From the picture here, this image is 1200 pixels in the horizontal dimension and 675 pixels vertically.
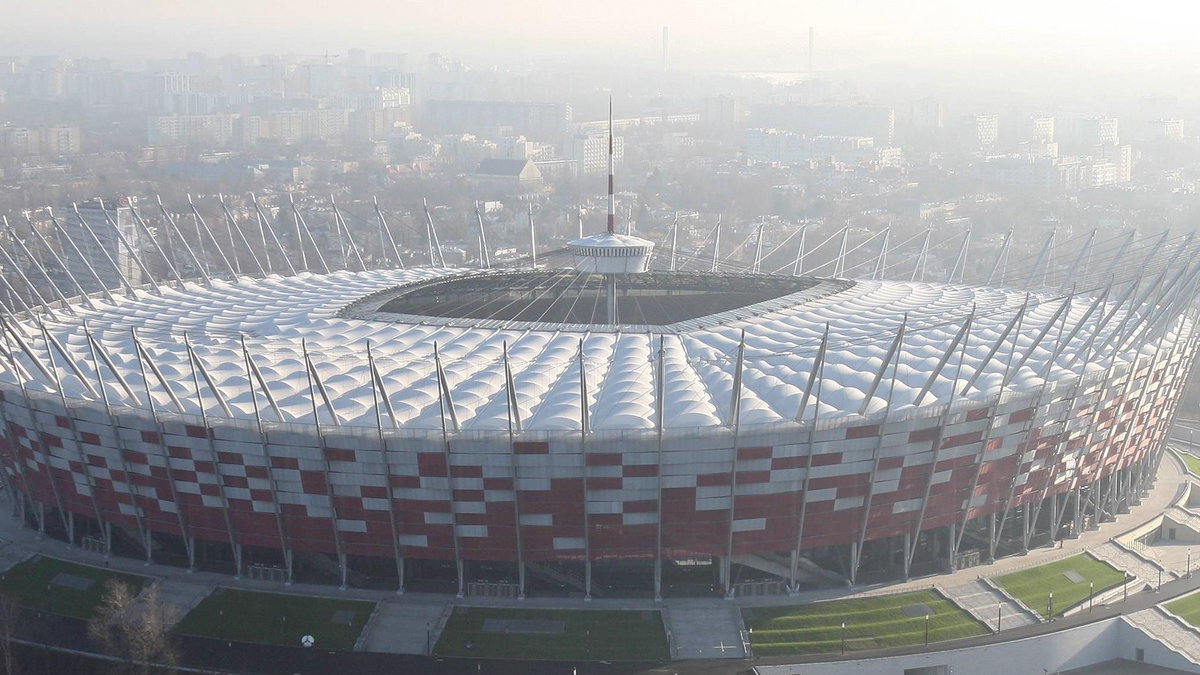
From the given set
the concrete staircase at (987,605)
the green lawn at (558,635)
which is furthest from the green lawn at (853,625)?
the green lawn at (558,635)

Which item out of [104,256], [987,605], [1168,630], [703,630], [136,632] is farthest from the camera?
[104,256]

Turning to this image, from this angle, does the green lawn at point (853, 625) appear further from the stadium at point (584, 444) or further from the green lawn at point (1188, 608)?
the green lawn at point (1188, 608)

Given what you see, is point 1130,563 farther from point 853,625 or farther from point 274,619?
point 274,619

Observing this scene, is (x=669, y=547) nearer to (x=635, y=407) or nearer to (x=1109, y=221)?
(x=635, y=407)

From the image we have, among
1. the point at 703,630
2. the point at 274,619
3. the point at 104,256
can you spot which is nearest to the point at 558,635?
the point at 703,630

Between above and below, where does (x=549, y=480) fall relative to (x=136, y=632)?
above
